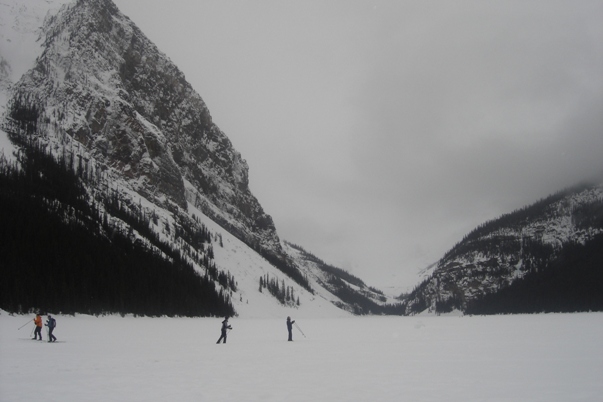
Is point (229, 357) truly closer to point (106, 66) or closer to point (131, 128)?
point (131, 128)

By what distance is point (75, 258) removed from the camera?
6762 centimetres

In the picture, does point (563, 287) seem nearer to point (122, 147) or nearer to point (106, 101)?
Result: point (122, 147)

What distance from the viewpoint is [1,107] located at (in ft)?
445

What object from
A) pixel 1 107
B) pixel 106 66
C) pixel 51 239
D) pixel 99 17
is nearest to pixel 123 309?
pixel 51 239

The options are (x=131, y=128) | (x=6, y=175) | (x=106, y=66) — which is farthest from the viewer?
(x=106, y=66)

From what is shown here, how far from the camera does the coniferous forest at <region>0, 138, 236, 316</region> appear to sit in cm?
5753

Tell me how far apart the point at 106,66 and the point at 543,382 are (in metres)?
178

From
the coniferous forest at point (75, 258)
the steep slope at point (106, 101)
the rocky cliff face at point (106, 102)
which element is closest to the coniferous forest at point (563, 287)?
the coniferous forest at point (75, 258)

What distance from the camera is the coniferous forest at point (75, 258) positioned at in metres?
57.5

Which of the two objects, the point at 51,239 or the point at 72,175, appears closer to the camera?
the point at 51,239

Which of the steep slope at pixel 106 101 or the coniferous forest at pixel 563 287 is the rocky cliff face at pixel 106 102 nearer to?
the steep slope at pixel 106 101

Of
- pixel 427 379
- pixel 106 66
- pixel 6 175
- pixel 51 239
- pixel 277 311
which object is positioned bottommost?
pixel 277 311

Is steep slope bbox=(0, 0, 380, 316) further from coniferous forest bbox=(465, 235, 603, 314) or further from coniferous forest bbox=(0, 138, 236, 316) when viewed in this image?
coniferous forest bbox=(465, 235, 603, 314)

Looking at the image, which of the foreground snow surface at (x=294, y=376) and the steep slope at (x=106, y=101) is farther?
the steep slope at (x=106, y=101)
